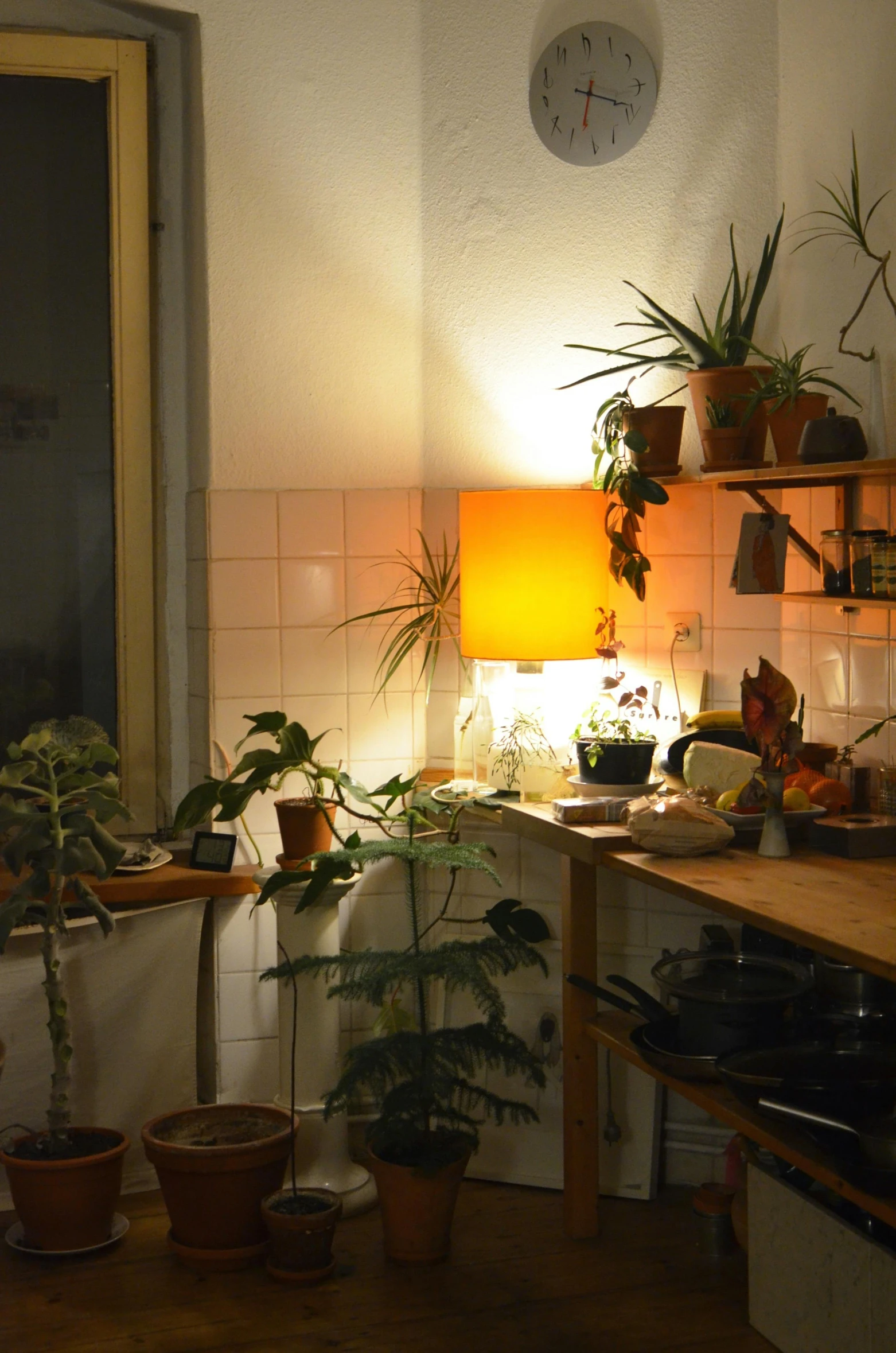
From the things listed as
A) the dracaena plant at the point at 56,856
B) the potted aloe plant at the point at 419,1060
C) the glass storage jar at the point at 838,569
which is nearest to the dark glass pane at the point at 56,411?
the dracaena plant at the point at 56,856

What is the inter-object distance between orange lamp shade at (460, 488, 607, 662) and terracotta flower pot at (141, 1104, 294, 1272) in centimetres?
116

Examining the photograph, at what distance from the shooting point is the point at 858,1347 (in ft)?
7.03

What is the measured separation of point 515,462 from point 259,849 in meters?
1.13

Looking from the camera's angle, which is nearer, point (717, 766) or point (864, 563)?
point (864, 563)

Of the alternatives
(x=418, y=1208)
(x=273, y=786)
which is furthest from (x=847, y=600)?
(x=418, y=1208)

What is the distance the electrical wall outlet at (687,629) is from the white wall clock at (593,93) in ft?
3.55

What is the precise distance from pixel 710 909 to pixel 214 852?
1218 mm

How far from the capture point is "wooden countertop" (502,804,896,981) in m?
1.91

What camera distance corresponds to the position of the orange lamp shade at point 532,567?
302 centimetres

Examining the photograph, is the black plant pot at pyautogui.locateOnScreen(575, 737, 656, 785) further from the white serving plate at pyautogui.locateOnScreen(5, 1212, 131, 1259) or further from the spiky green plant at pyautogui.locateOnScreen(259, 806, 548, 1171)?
the white serving plate at pyautogui.locateOnScreen(5, 1212, 131, 1259)

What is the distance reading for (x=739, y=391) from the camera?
2811mm

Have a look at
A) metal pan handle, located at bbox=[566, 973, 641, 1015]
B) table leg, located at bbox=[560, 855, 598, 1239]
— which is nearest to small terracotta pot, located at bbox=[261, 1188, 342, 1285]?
table leg, located at bbox=[560, 855, 598, 1239]

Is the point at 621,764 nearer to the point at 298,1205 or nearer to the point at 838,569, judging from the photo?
the point at 838,569

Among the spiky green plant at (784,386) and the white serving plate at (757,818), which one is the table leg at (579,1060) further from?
the spiky green plant at (784,386)
